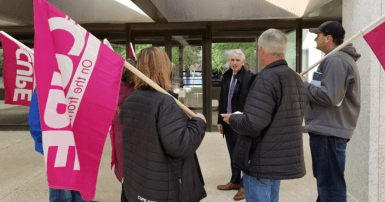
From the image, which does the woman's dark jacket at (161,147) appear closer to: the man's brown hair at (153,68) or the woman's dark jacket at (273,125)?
the man's brown hair at (153,68)

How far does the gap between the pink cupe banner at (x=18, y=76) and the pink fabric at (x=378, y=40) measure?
3069 millimetres

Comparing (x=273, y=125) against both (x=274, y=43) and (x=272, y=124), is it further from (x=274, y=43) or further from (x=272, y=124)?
(x=274, y=43)

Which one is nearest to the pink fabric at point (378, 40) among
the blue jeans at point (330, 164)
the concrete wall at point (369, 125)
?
the blue jeans at point (330, 164)

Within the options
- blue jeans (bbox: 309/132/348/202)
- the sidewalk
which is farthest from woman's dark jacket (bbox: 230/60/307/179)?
the sidewalk

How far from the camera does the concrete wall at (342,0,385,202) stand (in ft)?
12.4

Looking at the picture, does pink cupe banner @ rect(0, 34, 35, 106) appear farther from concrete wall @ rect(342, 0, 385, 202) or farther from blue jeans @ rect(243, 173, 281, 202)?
concrete wall @ rect(342, 0, 385, 202)

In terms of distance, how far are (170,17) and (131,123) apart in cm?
674

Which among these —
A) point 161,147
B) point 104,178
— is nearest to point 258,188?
point 161,147

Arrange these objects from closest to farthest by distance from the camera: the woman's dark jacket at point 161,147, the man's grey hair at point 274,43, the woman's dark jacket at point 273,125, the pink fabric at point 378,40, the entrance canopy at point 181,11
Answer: the woman's dark jacket at point 161,147 → the pink fabric at point 378,40 → the woman's dark jacket at point 273,125 → the man's grey hair at point 274,43 → the entrance canopy at point 181,11

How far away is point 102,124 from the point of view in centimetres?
218

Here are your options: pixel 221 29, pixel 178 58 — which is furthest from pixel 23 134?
pixel 221 29

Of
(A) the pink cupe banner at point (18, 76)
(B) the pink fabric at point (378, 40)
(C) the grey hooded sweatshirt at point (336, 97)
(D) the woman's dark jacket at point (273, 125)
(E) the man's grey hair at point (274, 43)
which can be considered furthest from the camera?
(A) the pink cupe banner at point (18, 76)

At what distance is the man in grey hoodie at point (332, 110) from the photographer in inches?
128

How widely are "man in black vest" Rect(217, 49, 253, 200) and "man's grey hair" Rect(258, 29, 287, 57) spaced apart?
1.66 m
